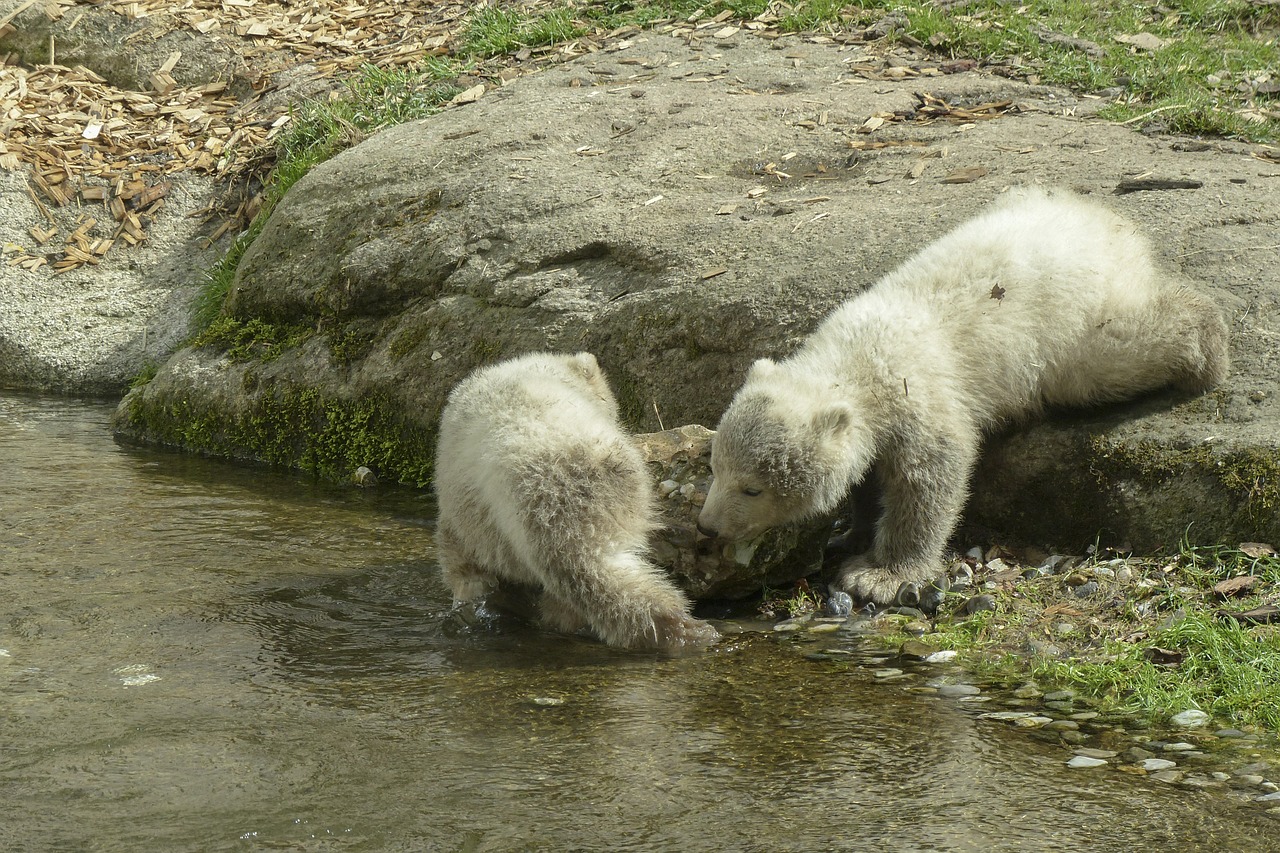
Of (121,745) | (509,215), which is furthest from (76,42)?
(121,745)

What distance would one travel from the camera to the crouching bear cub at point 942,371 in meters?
5.27

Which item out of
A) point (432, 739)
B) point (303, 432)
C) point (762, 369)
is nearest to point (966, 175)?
point (762, 369)

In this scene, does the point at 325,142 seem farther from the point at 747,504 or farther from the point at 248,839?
the point at 248,839

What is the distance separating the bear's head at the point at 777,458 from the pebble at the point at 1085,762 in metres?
1.75

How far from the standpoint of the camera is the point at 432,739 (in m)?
3.96

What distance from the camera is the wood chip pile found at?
10.5 metres

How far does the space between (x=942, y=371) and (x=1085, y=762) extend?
2141 mm

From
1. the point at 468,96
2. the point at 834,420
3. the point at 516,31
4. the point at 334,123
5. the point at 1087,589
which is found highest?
the point at 516,31

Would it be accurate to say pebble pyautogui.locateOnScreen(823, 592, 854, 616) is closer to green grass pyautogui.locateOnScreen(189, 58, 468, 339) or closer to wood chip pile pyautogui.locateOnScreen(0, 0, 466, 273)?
green grass pyautogui.locateOnScreen(189, 58, 468, 339)

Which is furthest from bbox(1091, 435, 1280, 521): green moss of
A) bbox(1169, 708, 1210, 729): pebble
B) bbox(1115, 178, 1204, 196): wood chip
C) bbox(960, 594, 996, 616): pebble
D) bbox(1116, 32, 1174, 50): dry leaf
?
bbox(1116, 32, 1174, 50): dry leaf

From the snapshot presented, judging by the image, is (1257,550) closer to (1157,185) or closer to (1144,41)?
(1157,185)

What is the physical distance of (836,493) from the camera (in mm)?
5402

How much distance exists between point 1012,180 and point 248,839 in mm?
5447

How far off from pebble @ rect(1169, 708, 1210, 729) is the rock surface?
4.34ft
